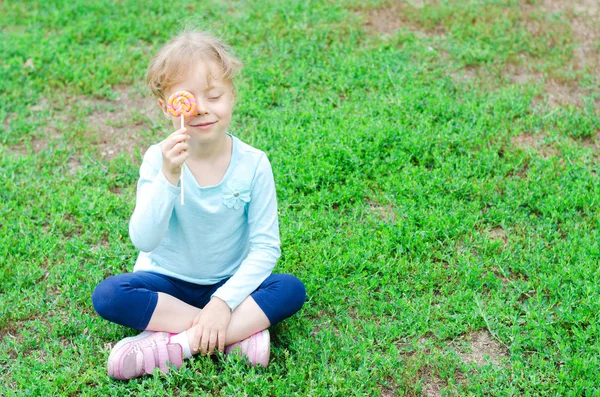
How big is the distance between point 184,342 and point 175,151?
2.52ft

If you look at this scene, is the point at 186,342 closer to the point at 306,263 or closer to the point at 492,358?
the point at 306,263

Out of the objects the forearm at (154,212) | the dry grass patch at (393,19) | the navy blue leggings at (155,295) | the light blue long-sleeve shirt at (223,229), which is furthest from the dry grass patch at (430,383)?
the dry grass patch at (393,19)

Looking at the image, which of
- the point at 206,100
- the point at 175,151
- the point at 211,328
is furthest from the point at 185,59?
the point at 211,328

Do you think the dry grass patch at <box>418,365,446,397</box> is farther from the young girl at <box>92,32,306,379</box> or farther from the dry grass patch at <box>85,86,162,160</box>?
the dry grass patch at <box>85,86,162,160</box>

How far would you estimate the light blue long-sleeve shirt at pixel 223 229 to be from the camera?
303 cm

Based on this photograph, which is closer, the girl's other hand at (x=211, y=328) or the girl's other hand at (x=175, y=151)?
the girl's other hand at (x=175, y=151)

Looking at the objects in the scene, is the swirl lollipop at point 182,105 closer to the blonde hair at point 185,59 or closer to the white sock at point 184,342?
the blonde hair at point 185,59

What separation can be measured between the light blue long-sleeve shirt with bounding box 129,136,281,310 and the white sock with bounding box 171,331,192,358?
0.21m

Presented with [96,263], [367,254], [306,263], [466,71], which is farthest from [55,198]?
[466,71]

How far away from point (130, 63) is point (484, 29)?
256 centimetres

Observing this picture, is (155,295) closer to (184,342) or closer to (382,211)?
(184,342)

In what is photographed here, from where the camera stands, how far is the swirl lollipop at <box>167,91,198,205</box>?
9.27 ft

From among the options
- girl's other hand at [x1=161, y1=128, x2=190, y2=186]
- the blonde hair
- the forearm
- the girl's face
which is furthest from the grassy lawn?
the blonde hair

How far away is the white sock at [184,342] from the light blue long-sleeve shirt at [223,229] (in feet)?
0.69
